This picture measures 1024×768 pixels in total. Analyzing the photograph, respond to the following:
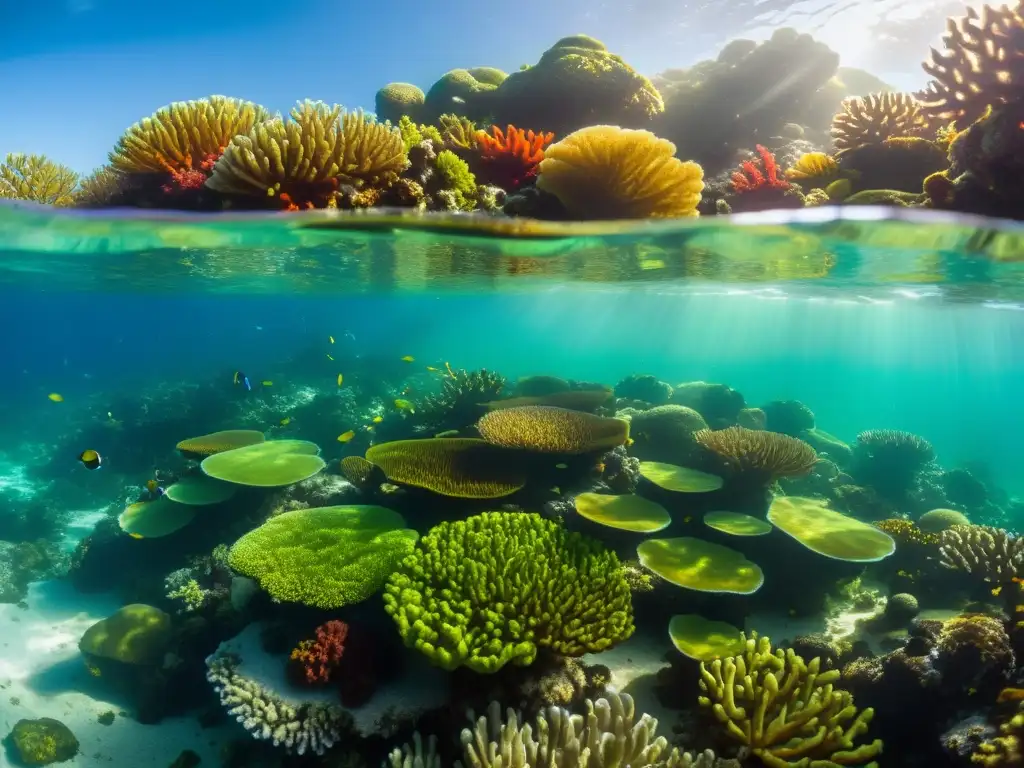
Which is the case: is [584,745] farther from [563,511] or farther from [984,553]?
[984,553]

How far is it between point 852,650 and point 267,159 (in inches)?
351

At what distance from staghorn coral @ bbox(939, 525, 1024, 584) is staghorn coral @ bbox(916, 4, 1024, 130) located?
5.59 metres

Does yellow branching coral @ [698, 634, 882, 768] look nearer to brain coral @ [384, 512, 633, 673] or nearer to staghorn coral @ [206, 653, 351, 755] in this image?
brain coral @ [384, 512, 633, 673]

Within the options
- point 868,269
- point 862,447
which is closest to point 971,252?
point 868,269

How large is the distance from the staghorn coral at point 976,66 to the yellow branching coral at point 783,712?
6326mm

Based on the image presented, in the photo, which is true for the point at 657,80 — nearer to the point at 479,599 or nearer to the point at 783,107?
the point at 783,107

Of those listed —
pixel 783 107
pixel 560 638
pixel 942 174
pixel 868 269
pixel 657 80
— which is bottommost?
pixel 560 638

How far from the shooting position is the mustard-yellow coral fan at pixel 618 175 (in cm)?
606

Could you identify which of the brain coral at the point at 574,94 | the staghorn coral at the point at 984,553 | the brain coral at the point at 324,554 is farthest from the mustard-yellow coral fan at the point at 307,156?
the staghorn coral at the point at 984,553

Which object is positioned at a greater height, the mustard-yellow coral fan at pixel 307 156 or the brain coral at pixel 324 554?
the mustard-yellow coral fan at pixel 307 156

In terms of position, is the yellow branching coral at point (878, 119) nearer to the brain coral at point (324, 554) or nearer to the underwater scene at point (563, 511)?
the underwater scene at point (563, 511)

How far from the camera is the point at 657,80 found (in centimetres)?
1444

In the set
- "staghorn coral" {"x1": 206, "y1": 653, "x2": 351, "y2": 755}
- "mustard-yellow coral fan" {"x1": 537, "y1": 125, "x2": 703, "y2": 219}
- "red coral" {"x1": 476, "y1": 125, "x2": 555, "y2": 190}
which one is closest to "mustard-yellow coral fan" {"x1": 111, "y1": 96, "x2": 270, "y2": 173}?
"red coral" {"x1": 476, "y1": 125, "x2": 555, "y2": 190}

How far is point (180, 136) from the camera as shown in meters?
6.50
